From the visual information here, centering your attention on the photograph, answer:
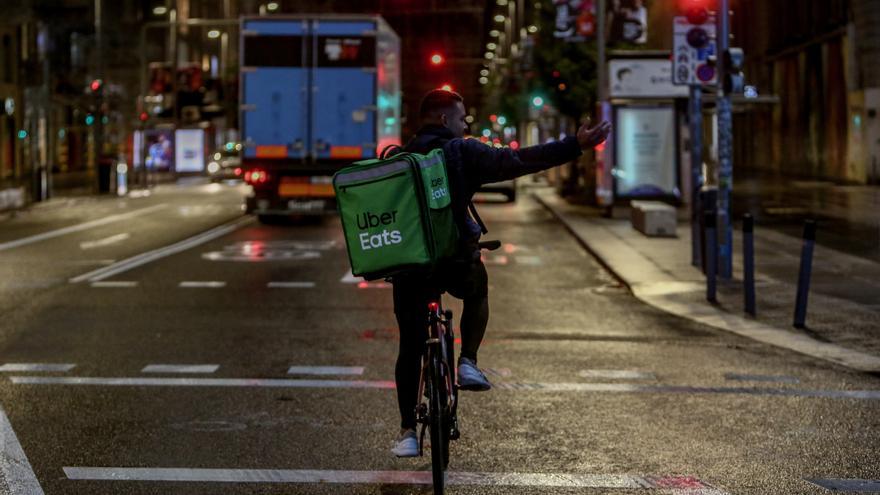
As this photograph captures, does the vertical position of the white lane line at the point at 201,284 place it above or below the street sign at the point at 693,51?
below

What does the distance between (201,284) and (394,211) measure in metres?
11.0

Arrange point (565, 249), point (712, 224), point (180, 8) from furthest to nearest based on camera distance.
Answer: point (180, 8)
point (565, 249)
point (712, 224)

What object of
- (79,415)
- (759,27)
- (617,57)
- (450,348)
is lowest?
(79,415)

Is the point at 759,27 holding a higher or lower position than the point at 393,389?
higher

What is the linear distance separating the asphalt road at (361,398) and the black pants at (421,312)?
455 mm

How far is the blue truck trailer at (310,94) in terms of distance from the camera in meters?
26.5

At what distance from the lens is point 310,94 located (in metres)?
26.7

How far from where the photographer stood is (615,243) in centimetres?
2314

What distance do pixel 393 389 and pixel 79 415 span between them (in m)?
2.08

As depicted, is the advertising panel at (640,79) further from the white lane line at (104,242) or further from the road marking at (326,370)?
the road marking at (326,370)

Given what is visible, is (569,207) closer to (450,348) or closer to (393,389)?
(393,389)

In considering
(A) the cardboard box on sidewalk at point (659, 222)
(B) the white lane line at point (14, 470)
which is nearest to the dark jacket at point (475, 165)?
(B) the white lane line at point (14, 470)

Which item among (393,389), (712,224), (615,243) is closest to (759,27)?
(615,243)

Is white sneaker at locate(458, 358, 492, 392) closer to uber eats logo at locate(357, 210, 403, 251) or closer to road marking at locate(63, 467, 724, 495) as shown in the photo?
road marking at locate(63, 467, 724, 495)
